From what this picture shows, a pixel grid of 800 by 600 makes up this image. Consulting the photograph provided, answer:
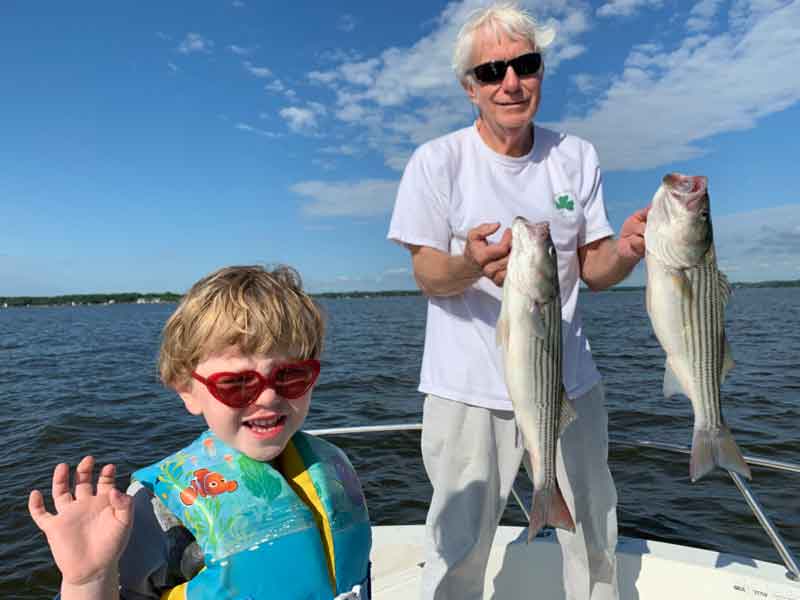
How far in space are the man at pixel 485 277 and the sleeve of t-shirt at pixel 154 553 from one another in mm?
1435

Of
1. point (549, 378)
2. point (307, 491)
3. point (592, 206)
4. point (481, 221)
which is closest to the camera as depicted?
point (307, 491)

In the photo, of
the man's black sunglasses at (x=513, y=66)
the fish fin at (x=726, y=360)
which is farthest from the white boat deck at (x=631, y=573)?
the man's black sunglasses at (x=513, y=66)

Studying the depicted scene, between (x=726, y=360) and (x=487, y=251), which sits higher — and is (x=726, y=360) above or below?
below

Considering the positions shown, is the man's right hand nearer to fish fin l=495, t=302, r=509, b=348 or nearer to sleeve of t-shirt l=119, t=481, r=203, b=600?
fish fin l=495, t=302, r=509, b=348

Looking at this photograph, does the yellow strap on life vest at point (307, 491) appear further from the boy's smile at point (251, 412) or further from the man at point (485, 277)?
the man at point (485, 277)

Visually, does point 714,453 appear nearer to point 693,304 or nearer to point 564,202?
point 693,304

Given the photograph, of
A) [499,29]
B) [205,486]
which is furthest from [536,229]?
[205,486]

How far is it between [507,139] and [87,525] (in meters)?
2.46

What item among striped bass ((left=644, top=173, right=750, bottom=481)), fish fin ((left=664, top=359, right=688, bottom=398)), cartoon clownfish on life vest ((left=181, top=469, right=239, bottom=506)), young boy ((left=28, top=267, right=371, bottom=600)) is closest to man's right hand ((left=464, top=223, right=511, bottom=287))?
striped bass ((left=644, top=173, right=750, bottom=481))

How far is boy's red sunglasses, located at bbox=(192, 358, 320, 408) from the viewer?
1.93 metres

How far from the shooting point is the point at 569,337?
3.01m

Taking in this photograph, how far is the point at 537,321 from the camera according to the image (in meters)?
2.49

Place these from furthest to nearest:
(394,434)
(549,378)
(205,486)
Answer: (394,434) < (549,378) < (205,486)

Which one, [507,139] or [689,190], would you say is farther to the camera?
[507,139]
